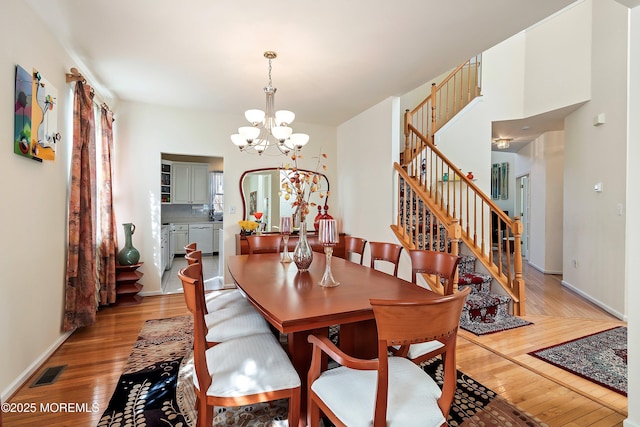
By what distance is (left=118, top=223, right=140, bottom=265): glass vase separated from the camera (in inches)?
153

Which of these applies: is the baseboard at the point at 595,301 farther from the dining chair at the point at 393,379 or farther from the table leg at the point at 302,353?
the table leg at the point at 302,353

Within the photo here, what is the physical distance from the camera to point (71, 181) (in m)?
2.81

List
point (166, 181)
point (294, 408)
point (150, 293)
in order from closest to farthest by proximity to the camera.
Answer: point (294, 408), point (150, 293), point (166, 181)

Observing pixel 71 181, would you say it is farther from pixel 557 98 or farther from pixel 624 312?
pixel 557 98

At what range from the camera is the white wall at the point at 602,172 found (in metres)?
3.58

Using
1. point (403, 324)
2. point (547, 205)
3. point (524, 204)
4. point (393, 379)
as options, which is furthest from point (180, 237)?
point (524, 204)

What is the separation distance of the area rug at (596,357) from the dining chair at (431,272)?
4.37 feet

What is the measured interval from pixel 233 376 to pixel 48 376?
1.82 metres

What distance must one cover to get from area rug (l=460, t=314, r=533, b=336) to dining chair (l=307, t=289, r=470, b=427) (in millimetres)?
2097

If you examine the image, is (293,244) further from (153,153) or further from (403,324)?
(403,324)

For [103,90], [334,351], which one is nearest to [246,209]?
[103,90]

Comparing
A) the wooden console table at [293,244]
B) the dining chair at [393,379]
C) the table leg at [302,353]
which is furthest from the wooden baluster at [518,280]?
the table leg at [302,353]

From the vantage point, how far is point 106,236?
3.60 m

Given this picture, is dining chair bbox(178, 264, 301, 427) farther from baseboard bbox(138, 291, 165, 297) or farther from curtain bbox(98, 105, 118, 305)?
baseboard bbox(138, 291, 165, 297)
